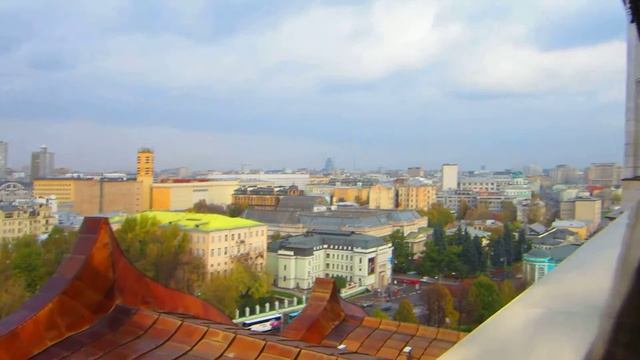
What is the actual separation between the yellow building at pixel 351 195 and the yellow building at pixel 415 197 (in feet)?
32.6

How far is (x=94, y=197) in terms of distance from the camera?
64500 mm

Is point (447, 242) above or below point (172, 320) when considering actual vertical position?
below

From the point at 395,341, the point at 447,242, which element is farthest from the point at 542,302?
the point at 447,242

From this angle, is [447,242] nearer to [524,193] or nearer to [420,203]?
[420,203]

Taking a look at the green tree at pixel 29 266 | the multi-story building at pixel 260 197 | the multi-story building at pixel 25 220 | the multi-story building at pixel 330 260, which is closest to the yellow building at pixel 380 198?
the multi-story building at pixel 260 197

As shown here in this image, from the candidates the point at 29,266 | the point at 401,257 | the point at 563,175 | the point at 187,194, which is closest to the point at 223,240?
the point at 29,266

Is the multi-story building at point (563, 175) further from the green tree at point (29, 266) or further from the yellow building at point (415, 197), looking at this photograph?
the green tree at point (29, 266)

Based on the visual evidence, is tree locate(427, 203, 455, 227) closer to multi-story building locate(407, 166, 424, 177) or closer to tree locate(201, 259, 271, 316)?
tree locate(201, 259, 271, 316)

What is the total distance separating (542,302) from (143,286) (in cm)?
412

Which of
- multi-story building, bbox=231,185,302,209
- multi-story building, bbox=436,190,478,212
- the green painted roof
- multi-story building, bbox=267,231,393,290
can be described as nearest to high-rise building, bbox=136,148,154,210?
multi-story building, bbox=231,185,302,209

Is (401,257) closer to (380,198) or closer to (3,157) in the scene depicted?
(380,198)

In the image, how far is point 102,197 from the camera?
63.7 meters

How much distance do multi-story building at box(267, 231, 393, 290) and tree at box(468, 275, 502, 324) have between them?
13151 millimetres

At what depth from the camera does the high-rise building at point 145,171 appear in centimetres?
6575
